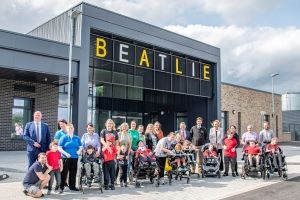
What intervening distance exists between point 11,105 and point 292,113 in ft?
175

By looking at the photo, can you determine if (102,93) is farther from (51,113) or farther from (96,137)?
(96,137)

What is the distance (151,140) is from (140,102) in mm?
15807

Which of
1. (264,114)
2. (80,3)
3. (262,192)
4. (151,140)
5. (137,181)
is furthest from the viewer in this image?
(264,114)

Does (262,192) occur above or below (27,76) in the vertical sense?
below

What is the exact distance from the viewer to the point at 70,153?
8.86 metres

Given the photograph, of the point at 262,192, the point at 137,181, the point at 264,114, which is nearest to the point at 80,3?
the point at 137,181

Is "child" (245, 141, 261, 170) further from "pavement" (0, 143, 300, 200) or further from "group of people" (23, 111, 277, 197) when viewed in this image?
"group of people" (23, 111, 277, 197)

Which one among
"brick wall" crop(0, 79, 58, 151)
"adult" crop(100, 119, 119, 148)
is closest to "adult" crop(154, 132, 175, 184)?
"adult" crop(100, 119, 119, 148)

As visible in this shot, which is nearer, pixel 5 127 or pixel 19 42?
pixel 19 42

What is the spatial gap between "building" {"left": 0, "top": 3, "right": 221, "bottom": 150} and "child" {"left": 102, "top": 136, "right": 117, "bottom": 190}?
8.47 metres

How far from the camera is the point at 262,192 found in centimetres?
909

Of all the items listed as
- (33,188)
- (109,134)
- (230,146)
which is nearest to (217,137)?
(230,146)

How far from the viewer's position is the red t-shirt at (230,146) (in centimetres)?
1201

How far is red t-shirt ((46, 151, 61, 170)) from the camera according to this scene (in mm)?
8481
